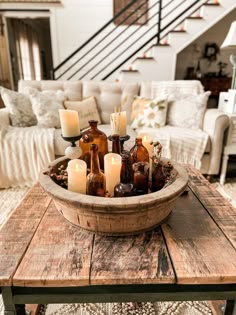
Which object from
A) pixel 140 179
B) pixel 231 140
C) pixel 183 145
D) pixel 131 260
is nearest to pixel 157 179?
pixel 140 179

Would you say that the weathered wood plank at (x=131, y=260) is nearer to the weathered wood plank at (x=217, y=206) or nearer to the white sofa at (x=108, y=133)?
the weathered wood plank at (x=217, y=206)

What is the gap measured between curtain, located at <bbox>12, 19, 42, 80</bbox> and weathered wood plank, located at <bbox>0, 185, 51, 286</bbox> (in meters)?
4.79

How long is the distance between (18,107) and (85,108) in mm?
637

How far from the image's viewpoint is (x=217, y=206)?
0.93 metres

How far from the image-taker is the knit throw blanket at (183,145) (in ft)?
6.97

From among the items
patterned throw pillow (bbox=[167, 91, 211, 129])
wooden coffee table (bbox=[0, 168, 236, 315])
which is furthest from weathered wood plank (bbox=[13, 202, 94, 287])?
patterned throw pillow (bbox=[167, 91, 211, 129])

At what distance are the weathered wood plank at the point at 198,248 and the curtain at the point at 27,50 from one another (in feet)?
16.9

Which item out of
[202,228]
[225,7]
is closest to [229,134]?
[202,228]

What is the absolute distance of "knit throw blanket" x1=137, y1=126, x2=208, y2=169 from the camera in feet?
6.97

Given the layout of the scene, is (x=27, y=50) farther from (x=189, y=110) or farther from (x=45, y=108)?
(x=189, y=110)

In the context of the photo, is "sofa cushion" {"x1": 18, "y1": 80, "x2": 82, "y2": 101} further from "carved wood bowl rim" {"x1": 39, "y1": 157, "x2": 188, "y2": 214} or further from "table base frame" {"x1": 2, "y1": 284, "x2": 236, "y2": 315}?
"table base frame" {"x1": 2, "y1": 284, "x2": 236, "y2": 315}

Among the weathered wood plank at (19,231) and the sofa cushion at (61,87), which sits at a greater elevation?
the sofa cushion at (61,87)

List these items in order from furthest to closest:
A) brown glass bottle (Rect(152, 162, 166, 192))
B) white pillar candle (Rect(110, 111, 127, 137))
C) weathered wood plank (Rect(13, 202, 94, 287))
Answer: white pillar candle (Rect(110, 111, 127, 137)) → brown glass bottle (Rect(152, 162, 166, 192)) → weathered wood plank (Rect(13, 202, 94, 287))

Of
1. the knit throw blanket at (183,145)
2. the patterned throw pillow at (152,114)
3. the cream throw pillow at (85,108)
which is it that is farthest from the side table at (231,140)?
the cream throw pillow at (85,108)
